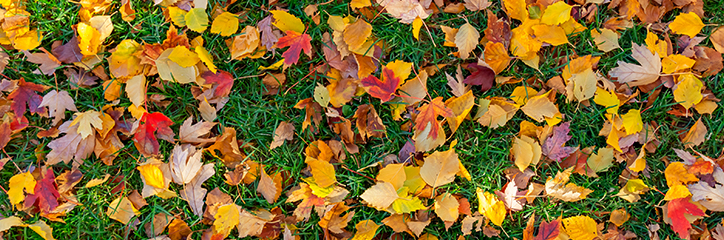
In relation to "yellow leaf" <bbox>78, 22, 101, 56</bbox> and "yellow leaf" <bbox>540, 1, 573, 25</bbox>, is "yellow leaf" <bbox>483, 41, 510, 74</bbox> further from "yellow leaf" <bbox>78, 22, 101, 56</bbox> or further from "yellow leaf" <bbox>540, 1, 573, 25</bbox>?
"yellow leaf" <bbox>78, 22, 101, 56</bbox>

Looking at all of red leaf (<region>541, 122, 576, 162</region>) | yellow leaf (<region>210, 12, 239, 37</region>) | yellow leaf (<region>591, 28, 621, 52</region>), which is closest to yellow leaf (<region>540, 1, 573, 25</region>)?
yellow leaf (<region>591, 28, 621, 52</region>)

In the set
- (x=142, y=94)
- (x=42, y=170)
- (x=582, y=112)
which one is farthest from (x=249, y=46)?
(x=582, y=112)

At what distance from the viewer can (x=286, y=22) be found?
1851 millimetres

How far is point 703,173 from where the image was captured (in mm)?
1895

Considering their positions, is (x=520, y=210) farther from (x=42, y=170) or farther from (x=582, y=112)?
(x=42, y=170)

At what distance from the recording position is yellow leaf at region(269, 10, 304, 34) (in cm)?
183

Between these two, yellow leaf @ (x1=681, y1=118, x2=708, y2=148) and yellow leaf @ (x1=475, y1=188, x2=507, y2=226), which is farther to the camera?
yellow leaf @ (x1=681, y1=118, x2=708, y2=148)

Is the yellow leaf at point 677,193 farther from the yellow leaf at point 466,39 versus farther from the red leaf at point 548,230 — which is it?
the yellow leaf at point 466,39

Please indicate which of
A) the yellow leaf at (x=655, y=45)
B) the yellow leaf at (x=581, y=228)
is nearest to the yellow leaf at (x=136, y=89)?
the yellow leaf at (x=581, y=228)

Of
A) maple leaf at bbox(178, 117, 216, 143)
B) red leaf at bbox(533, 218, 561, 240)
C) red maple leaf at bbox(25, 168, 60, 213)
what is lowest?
red leaf at bbox(533, 218, 561, 240)

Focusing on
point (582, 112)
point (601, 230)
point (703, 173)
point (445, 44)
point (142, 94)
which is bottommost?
point (601, 230)

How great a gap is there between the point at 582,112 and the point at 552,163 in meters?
0.29

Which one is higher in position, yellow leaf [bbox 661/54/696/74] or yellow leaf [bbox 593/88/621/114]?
yellow leaf [bbox 661/54/696/74]

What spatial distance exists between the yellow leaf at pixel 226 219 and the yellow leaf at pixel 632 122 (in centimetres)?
185
